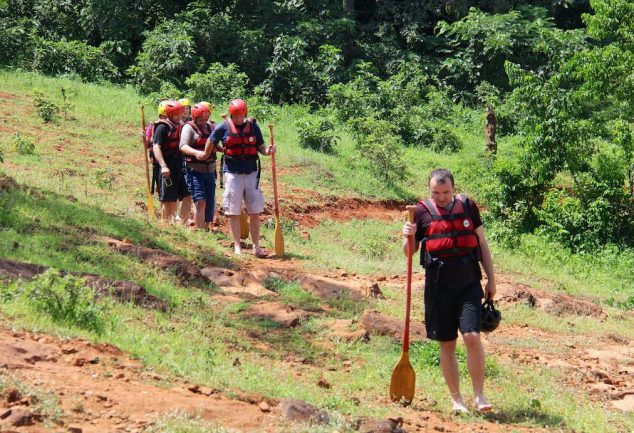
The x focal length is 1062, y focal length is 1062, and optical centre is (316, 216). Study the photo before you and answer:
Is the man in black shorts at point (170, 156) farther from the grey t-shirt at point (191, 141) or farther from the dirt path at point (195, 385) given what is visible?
the dirt path at point (195, 385)

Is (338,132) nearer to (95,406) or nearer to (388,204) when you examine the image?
(388,204)

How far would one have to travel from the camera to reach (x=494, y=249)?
15602 millimetres

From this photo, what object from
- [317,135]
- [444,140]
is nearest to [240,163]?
[317,135]

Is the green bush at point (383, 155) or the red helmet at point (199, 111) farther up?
the red helmet at point (199, 111)

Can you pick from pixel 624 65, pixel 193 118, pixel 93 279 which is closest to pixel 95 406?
pixel 93 279

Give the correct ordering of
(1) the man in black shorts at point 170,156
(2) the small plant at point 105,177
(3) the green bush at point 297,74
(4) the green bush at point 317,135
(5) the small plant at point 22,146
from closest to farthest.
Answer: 1. (1) the man in black shorts at point 170,156
2. (2) the small plant at point 105,177
3. (5) the small plant at point 22,146
4. (4) the green bush at point 317,135
5. (3) the green bush at point 297,74

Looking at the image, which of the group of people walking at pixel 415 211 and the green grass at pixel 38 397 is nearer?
the green grass at pixel 38 397

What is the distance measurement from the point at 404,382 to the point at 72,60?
1707 centimetres

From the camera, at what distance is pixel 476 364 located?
696 cm

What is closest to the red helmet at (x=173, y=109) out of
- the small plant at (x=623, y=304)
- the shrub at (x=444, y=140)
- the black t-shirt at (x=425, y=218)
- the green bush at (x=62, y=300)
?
the green bush at (x=62, y=300)

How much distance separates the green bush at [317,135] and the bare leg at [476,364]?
13194mm

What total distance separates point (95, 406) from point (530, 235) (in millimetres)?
11502

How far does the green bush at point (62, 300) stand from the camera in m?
6.95

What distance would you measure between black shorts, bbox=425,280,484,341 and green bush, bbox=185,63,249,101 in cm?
1470
